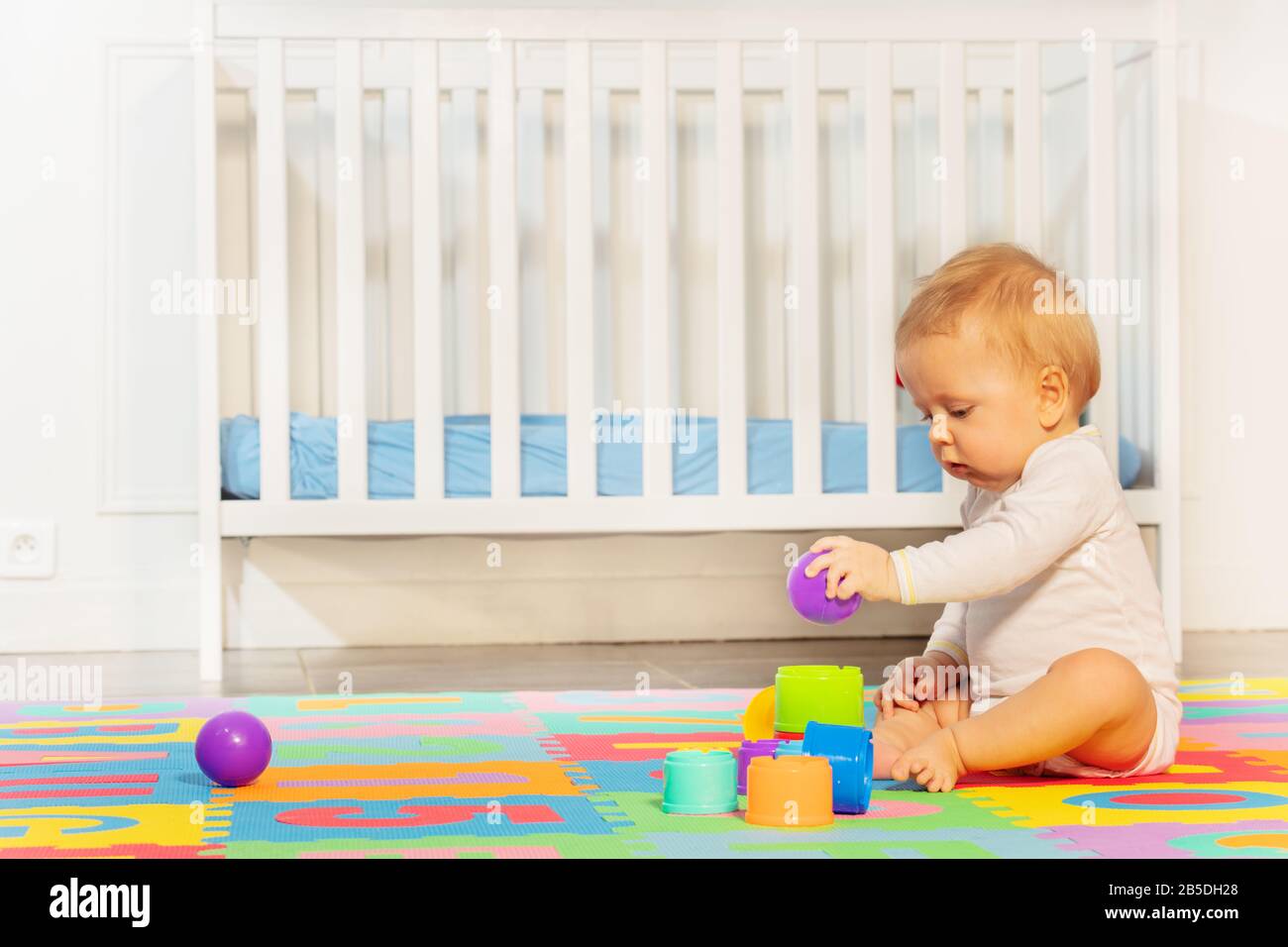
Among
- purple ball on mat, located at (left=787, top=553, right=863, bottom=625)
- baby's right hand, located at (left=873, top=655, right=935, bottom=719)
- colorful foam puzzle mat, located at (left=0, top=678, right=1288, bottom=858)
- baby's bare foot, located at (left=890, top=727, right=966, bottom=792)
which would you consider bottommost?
colorful foam puzzle mat, located at (left=0, top=678, right=1288, bottom=858)

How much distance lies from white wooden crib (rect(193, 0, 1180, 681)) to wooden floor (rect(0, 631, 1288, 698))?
0.37ft

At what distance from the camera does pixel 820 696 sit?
115 centimetres

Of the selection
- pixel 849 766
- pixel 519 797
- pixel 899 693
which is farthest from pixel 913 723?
pixel 519 797

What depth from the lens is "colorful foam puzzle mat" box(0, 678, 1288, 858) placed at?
2.85 feet

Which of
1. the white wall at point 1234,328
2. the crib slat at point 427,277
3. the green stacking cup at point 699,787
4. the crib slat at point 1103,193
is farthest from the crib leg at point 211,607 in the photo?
the white wall at point 1234,328

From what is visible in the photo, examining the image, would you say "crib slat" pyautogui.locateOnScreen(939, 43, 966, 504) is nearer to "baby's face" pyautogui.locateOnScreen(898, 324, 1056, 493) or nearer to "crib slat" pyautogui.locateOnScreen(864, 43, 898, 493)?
"crib slat" pyautogui.locateOnScreen(864, 43, 898, 493)

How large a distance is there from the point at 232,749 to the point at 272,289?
1006mm

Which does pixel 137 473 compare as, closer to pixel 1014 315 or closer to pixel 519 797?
pixel 519 797

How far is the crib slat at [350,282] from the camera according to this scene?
1.94 meters

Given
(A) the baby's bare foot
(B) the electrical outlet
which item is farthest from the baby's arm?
(B) the electrical outlet

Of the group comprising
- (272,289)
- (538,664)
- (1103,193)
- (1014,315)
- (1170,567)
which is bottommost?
(538,664)
